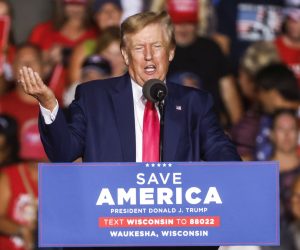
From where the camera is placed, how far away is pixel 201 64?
8.05 m

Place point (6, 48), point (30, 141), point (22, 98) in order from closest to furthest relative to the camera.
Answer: point (30, 141) → point (22, 98) → point (6, 48)

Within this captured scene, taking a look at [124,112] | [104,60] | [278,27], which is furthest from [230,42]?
[124,112]

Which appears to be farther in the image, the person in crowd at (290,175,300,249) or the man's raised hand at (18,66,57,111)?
the person in crowd at (290,175,300,249)

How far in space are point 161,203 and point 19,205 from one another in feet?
11.6

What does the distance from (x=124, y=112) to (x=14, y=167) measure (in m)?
3.28

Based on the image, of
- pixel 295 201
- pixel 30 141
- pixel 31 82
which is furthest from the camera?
pixel 30 141

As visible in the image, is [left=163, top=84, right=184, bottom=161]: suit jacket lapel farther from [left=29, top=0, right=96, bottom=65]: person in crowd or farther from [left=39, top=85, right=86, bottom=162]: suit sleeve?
[left=29, top=0, right=96, bottom=65]: person in crowd

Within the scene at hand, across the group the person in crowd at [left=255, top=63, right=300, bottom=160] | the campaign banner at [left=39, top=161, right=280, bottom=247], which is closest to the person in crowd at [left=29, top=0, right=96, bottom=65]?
the person in crowd at [left=255, top=63, right=300, bottom=160]

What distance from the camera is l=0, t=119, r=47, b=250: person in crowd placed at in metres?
7.21

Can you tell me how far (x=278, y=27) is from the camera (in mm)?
8602

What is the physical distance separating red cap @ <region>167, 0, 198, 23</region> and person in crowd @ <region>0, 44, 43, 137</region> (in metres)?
0.98

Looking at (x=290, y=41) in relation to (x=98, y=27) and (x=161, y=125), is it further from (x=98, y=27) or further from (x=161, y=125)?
(x=161, y=125)

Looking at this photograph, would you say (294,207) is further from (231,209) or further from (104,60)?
(231,209)

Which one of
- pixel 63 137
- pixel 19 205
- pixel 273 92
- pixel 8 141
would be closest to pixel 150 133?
pixel 63 137
